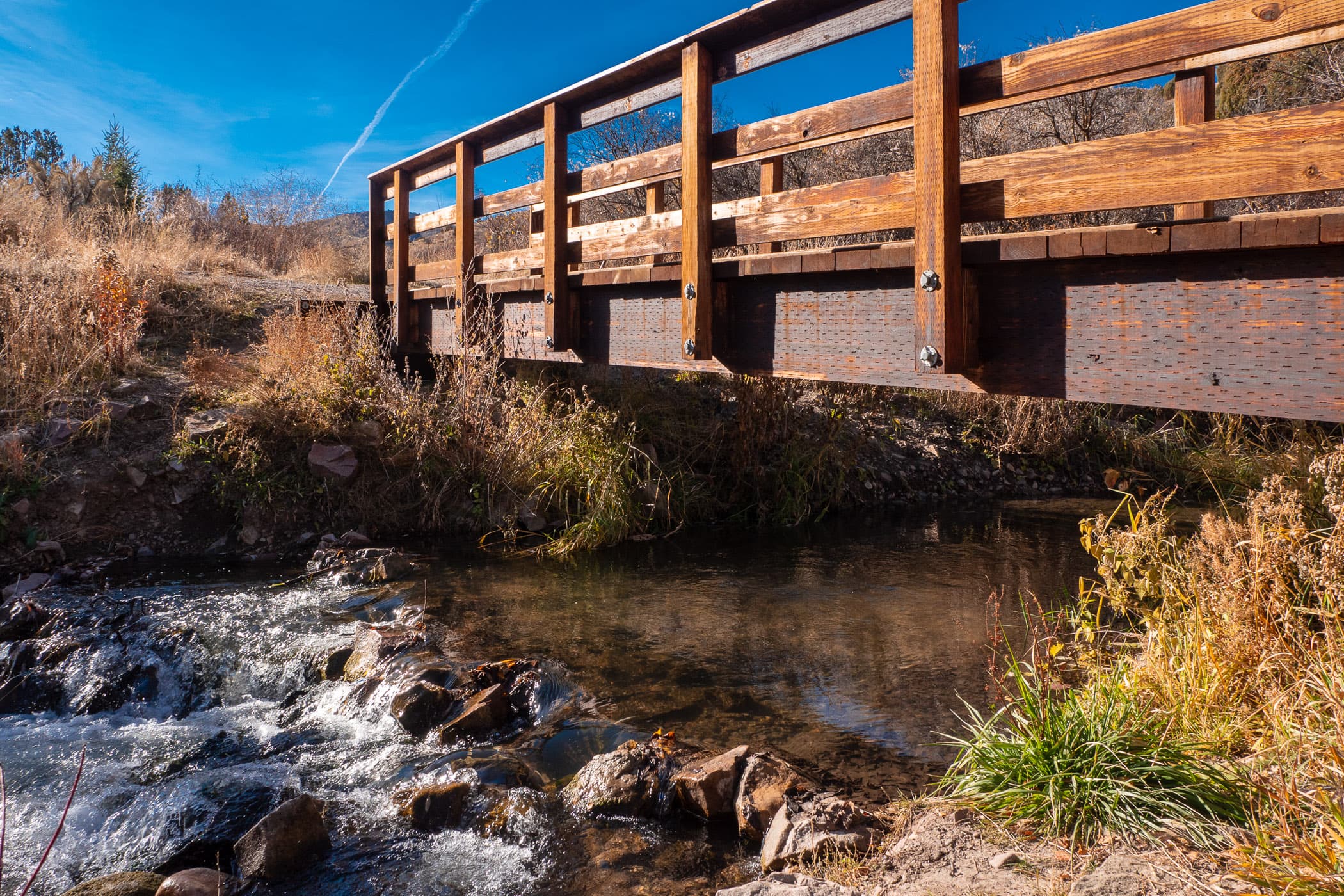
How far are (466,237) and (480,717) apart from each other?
5.38 m

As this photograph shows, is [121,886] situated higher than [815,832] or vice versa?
[815,832]

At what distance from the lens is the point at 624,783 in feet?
11.7

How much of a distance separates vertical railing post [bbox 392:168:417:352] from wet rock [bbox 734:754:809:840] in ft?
24.8

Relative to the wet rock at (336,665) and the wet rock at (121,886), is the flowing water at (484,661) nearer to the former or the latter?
the wet rock at (336,665)

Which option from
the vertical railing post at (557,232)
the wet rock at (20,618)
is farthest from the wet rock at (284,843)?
the vertical railing post at (557,232)

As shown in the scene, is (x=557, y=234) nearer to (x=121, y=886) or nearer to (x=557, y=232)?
(x=557, y=232)

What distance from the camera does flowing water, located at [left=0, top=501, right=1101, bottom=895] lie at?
3.41 metres

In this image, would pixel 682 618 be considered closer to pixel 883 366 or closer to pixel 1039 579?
pixel 883 366

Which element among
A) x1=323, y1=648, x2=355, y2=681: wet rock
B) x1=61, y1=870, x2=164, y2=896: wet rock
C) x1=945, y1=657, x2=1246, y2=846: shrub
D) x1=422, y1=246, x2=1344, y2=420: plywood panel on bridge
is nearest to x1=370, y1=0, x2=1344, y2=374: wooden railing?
x1=422, y1=246, x2=1344, y2=420: plywood panel on bridge

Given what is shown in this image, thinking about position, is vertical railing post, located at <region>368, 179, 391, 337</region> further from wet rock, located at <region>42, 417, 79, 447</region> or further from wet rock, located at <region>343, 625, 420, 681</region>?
wet rock, located at <region>343, 625, 420, 681</region>

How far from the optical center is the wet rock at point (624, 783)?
3508 mm

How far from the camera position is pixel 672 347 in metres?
6.06

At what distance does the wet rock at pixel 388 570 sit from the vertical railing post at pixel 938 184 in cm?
464

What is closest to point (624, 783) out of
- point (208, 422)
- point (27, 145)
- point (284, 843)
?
point (284, 843)
